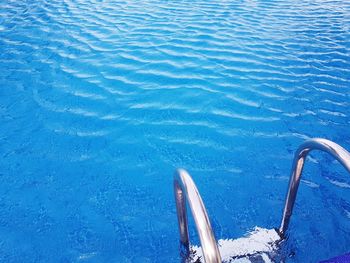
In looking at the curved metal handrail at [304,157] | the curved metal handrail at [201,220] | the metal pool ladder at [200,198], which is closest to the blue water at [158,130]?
the curved metal handrail at [304,157]

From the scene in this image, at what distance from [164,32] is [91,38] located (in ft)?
6.72

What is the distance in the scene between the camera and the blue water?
10.7 ft

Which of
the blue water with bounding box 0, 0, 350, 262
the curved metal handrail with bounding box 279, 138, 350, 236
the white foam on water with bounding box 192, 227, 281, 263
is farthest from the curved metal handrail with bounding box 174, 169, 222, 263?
the blue water with bounding box 0, 0, 350, 262

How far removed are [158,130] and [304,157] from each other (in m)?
3.07

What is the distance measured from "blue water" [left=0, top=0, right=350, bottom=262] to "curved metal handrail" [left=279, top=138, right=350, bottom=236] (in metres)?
0.82

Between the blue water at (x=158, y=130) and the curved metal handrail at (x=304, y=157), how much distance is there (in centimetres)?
82

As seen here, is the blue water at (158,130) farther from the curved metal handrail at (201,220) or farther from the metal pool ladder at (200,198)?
the curved metal handrail at (201,220)

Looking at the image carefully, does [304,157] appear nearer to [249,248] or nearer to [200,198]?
[200,198]

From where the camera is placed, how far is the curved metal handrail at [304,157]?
1521 mm

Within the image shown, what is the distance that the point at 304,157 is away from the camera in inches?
75.4

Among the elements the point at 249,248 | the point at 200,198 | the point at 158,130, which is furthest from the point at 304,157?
the point at 158,130

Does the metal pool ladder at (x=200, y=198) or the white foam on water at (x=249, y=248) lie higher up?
the metal pool ladder at (x=200, y=198)

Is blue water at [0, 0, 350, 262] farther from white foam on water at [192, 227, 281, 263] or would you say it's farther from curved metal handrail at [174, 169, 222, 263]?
curved metal handrail at [174, 169, 222, 263]

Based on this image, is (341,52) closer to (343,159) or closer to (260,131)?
(260,131)
